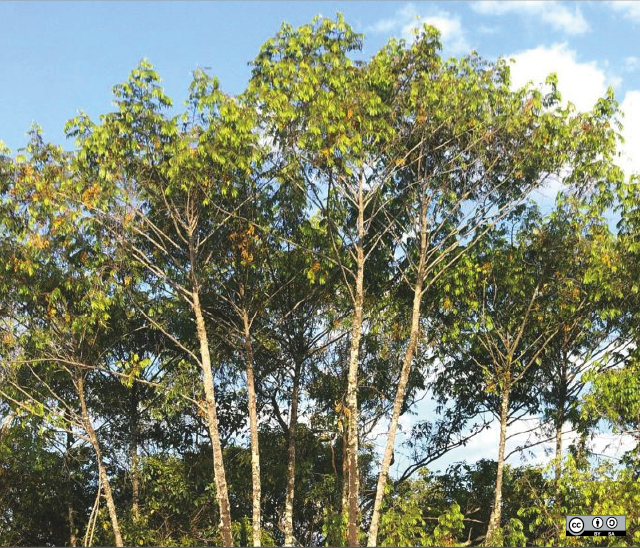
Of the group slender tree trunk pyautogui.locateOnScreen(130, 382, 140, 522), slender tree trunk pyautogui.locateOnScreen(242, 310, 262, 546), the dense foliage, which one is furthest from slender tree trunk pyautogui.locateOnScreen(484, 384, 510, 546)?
slender tree trunk pyautogui.locateOnScreen(130, 382, 140, 522)

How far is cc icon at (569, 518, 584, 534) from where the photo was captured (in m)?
20.1

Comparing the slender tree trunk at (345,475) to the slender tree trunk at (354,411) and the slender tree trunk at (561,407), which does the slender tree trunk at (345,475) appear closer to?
the slender tree trunk at (354,411)

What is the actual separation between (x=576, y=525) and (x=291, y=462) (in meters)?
7.33

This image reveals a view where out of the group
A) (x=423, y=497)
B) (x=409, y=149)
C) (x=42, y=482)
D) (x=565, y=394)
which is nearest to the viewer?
(x=409, y=149)

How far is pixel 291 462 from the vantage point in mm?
23594

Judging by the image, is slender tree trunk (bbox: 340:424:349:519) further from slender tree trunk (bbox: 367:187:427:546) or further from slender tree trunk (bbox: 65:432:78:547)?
slender tree trunk (bbox: 65:432:78:547)

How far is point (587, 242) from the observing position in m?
22.3

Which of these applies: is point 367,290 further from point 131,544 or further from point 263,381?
point 131,544

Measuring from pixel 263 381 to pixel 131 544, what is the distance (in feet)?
18.5

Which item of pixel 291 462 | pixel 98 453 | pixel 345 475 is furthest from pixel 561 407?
pixel 98 453

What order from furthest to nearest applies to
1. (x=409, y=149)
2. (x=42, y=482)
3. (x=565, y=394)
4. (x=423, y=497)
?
(x=42, y=482), (x=565, y=394), (x=423, y=497), (x=409, y=149)

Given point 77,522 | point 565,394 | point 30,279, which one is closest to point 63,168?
point 30,279

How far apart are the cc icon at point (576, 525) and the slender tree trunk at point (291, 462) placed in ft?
21.9

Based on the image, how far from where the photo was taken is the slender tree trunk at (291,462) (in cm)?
2238
